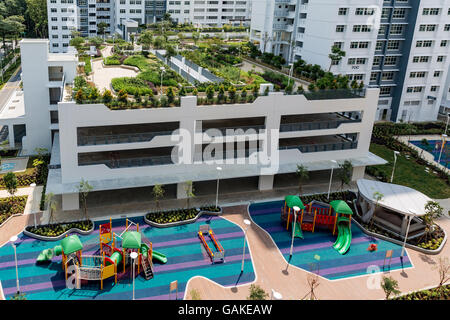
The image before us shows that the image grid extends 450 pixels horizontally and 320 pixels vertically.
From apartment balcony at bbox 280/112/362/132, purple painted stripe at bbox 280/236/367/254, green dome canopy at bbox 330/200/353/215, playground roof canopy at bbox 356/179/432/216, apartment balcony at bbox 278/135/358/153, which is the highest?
apartment balcony at bbox 280/112/362/132

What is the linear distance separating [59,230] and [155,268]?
7600 millimetres

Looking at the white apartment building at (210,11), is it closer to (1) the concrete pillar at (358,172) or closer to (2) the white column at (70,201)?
(1) the concrete pillar at (358,172)

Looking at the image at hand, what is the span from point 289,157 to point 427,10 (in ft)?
111

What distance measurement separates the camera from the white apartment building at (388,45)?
5312 cm

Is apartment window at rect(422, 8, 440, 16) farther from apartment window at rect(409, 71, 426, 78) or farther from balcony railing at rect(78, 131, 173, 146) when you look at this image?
balcony railing at rect(78, 131, 173, 146)

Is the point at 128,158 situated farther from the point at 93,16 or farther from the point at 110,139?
the point at 93,16

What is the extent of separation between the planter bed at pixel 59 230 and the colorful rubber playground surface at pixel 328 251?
1219 cm

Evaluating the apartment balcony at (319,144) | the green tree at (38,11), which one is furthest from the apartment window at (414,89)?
the green tree at (38,11)

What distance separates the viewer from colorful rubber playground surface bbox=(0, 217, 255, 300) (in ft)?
78.1

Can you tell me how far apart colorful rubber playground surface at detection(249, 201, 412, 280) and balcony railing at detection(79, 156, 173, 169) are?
8093 millimetres

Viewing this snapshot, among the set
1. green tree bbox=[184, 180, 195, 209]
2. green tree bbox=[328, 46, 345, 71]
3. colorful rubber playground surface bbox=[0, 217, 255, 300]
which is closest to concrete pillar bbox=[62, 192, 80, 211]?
colorful rubber playground surface bbox=[0, 217, 255, 300]

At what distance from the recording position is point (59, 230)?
28.7 metres

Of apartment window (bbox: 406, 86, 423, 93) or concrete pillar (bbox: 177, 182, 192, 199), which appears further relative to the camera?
apartment window (bbox: 406, 86, 423, 93)

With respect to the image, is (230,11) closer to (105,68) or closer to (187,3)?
(187,3)
